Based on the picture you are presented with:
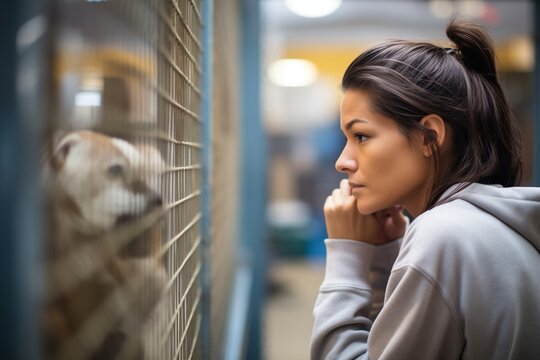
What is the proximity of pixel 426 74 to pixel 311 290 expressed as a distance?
18.7ft

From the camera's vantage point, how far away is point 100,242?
1.47 feet

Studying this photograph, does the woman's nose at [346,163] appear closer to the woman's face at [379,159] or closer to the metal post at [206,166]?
the woman's face at [379,159]

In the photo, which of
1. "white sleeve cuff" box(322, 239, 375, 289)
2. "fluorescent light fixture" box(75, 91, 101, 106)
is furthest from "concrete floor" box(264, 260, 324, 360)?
"fluorescent light fixture" box(75, 91, 101, 106)

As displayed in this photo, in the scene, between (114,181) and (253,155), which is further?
(253,155)

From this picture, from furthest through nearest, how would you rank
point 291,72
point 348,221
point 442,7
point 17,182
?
point 291,72 < point 442,7 < point 348,221 < point 17,182

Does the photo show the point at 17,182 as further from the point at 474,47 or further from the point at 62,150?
the point at 474,47

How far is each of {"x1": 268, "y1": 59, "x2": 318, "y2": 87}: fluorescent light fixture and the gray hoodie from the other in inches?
282

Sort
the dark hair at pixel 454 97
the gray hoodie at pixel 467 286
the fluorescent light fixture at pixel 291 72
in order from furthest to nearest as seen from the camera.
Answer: the fluorescent light fixture at pixel 291 72, the dark hair at pixel 454 97, the gray hoodie at pixel 467 286

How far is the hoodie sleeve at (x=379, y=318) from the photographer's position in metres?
0.79

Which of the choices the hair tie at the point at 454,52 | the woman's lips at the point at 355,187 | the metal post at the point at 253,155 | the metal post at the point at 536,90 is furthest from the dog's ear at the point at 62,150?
the metal post at the point at 536,90

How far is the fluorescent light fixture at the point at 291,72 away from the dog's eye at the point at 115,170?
746cm

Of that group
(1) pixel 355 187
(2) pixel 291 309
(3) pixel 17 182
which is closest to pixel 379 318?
(1) pixel 355 187

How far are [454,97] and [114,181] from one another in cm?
62

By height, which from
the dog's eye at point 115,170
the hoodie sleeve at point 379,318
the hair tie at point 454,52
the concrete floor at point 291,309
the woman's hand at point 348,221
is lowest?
the concrete floor at point 291,309
